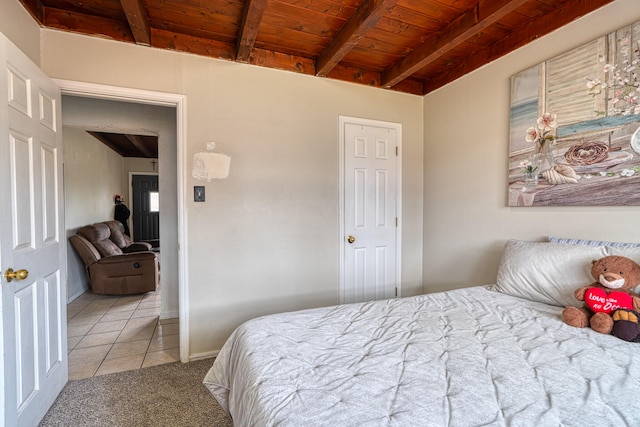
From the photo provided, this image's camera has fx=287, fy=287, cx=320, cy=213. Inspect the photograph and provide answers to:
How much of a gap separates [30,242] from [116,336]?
1.66 meters

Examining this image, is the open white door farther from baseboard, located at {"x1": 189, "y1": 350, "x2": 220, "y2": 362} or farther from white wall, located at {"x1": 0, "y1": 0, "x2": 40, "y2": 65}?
baseboard, located at {"x1": 189, "y1": 350, "x2": 220, "y2": 362}

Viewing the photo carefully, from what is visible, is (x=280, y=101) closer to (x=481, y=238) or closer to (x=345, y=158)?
(x=345, y=158)

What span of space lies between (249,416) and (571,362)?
3.74 ft

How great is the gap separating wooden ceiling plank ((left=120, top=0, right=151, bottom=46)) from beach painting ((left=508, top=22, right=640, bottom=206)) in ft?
8.66

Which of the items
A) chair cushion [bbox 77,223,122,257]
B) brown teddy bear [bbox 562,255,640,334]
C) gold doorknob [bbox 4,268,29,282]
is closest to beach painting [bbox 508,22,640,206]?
brown teddy bear [bbox 562,255,640,334]

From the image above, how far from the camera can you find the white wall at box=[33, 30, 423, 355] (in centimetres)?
215

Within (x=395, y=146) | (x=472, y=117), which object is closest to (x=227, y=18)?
(x=395, y=146)

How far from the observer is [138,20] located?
6.03 feet

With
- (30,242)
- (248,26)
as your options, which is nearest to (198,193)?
(30,242)

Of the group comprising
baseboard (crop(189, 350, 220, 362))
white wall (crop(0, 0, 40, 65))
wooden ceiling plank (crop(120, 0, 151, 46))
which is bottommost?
baseboard (crop(189, 350, 220, 362))

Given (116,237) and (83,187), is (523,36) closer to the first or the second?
(83,187)

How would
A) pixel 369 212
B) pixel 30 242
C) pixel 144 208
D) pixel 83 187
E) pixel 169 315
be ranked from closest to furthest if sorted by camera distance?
pixel 30 242
pixel 369 212
pixel 169 315
pixel 83 187
pixel 144 208

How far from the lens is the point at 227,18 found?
6.61 ft

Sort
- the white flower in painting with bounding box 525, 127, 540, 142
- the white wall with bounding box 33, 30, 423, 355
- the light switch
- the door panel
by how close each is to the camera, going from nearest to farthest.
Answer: the white flower in painting with bounding box 525, 127, 540, 142 → the white wall with bounding box 33, 30, 423, 355 → the light switch → the door panel
